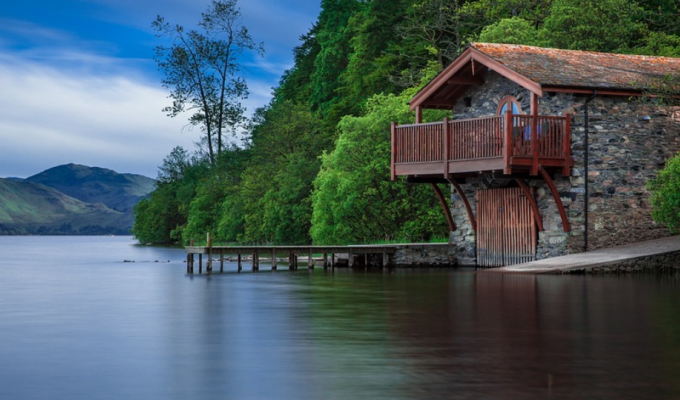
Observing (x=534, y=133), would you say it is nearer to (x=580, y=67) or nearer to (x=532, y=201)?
(x=532, y=201)

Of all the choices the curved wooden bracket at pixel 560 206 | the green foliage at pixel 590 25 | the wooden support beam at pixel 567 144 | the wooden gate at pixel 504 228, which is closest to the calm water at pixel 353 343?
the curved wooden bracket at pixel 560 206

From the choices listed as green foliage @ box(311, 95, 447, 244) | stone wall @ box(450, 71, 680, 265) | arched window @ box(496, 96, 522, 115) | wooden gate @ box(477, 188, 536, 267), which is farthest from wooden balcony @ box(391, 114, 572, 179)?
green foliage @ box(311, 95, 447, 244)

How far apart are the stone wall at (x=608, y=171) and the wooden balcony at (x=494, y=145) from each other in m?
0.64

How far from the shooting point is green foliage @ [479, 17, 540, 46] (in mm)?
37875

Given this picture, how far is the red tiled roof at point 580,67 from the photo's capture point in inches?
1089

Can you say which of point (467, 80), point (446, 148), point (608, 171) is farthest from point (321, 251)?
point (608, 171)

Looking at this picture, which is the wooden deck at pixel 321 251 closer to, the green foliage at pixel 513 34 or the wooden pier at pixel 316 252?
the wooden pier at pixel 316 252

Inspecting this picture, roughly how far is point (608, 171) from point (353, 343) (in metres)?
18.1

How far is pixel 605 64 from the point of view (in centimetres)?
2988

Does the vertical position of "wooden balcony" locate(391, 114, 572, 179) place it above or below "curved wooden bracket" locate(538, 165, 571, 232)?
above

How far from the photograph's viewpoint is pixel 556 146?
27.6 meters

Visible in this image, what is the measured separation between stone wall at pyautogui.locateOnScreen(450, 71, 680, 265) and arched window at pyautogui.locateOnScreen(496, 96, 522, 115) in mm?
200

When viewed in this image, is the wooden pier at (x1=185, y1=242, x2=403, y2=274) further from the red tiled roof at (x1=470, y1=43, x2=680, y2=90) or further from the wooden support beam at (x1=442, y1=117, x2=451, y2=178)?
the red tiled roof at (x1=470, y1=43, x2=680, y2=90)

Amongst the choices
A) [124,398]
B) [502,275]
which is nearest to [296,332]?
[124,398]
